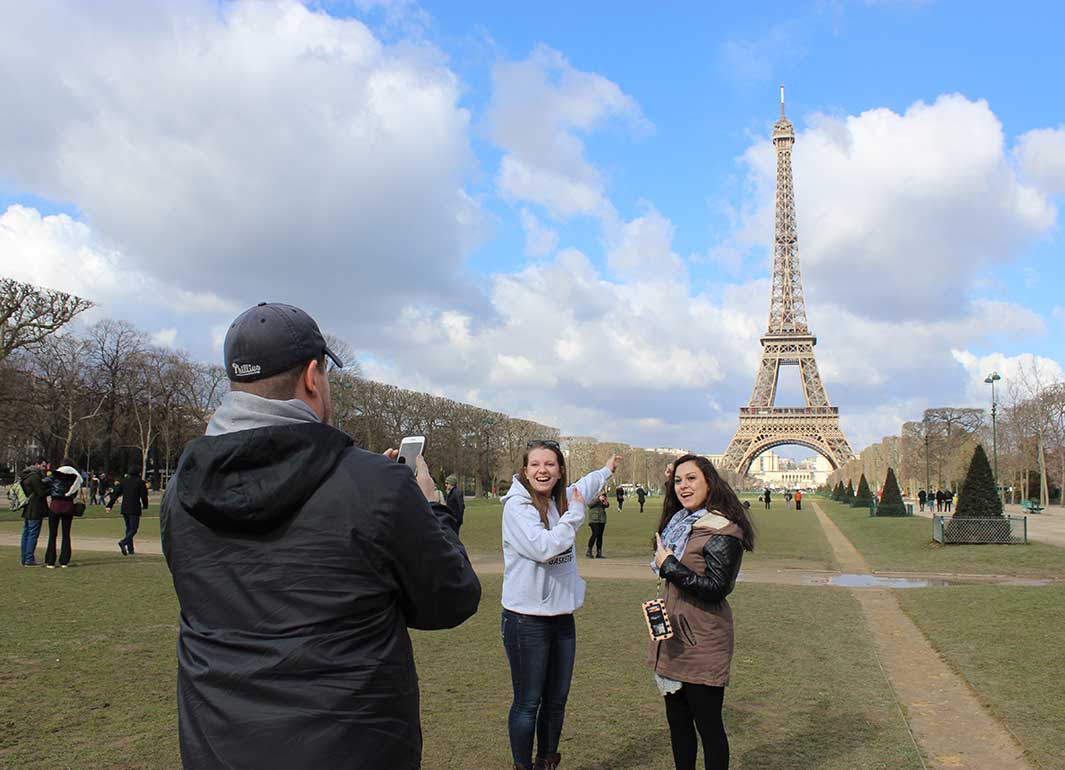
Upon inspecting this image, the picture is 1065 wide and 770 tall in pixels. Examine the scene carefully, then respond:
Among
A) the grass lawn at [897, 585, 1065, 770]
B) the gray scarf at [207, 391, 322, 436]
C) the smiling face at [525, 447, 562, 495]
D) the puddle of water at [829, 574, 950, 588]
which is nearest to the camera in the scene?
the gray scarf at [207, 391, 322, 436]

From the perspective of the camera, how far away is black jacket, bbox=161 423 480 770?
180 cm

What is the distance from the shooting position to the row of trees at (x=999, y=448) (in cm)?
5834

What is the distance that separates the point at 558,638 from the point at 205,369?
6048 centimetres

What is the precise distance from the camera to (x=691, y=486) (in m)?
4.43

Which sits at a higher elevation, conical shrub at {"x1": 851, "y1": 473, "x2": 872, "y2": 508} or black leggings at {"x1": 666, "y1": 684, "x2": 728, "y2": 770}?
conical shrub at {"x1": 851, "y1": 473, "x2": 872, "y2": 508}

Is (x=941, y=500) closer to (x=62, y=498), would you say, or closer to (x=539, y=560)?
(x=62, y=498)

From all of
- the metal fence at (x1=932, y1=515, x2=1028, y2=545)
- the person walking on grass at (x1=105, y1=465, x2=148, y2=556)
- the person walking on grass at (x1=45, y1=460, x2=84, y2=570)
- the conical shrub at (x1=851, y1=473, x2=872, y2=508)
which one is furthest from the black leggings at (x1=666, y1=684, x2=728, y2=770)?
the conical shrub at (x1=851, y1=473, x2=872, y2=508)

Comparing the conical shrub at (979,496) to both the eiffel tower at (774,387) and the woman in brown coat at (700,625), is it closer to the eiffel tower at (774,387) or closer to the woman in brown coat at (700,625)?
the woman in brown coat at (700,625)

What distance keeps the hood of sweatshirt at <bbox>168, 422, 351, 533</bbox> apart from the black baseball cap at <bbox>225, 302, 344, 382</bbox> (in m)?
0.19

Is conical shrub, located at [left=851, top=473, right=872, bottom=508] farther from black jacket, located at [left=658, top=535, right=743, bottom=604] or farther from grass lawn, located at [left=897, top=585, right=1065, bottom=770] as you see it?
black jacket, located at [left=658, top=535, right=743, bottom=604]

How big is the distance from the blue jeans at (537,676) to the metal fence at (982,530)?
20.8 meters

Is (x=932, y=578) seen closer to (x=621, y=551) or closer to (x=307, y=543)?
(x=621, y=551)

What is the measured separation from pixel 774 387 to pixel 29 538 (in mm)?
84503

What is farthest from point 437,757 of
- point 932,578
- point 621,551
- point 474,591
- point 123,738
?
point 621,551
